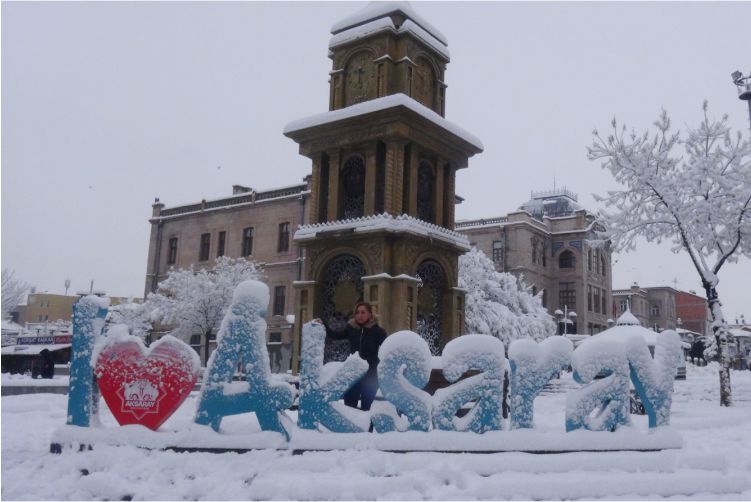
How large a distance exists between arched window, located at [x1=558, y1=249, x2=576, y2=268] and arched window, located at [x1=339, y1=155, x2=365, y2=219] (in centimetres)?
3963

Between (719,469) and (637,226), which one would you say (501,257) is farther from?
(719,469)

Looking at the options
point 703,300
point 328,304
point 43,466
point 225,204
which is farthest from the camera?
point 703,300

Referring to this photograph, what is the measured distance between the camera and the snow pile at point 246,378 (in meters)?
6.52

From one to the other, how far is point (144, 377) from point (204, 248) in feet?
114

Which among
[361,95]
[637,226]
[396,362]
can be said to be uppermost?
[361,95]

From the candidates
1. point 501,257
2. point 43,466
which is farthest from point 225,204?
point 43,466

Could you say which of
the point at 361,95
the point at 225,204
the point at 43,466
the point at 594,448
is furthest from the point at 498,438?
the point at 225,204

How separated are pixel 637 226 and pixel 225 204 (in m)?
28.4

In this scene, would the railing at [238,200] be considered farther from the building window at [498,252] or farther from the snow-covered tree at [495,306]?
the building window at [498,252]

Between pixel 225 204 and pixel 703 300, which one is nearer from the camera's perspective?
pixel 225 204

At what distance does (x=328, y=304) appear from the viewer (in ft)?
44.8

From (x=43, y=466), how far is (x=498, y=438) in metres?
4.56

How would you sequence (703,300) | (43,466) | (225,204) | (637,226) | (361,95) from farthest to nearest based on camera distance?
(703,300)
(225,204)
(637,226)
(361,95)
(43,466)

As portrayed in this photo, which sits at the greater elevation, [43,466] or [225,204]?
[225,204]
